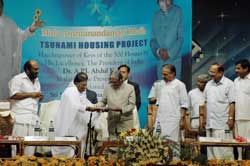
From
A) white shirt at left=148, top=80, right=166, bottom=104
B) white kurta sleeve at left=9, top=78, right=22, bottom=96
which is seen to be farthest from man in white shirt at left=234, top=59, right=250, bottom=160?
white kurta sleeve at left=9, top=78, right=22, bottom=96

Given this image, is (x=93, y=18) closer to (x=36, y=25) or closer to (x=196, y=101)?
(x=36, y=25)

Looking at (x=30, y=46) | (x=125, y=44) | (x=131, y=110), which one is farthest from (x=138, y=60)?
(x=30, y=46)

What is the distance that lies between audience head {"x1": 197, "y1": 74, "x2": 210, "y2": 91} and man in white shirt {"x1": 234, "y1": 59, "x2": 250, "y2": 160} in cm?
88

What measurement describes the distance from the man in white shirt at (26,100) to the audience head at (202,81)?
2407 mm

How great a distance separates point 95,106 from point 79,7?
173cm

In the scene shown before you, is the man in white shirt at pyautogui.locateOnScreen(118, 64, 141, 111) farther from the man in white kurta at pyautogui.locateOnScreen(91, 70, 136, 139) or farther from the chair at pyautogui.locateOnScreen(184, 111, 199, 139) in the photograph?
the chair at pyautogui.locateOnScreen(184, 111, 199, 139)

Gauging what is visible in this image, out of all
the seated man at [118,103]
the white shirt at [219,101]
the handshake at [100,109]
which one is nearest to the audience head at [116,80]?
the seated man at [118,103]

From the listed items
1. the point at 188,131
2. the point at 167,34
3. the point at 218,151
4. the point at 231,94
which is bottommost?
the point at 218,151

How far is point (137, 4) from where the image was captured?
30.9ft

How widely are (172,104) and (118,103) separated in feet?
2.45

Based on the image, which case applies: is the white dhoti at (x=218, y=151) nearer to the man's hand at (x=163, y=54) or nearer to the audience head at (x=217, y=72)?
the audience head at (x=217, y=72)

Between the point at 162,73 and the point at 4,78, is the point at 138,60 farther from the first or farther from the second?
the point at 4,78

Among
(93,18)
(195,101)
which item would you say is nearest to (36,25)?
(93,18)

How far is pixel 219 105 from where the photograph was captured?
28.1 ft
